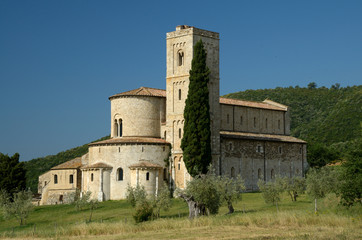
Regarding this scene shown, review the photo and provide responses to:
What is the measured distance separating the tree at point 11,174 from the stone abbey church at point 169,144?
3.22 metres

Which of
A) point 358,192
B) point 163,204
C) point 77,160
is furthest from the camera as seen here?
point 77,160

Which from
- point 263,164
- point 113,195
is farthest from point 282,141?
point 113,195

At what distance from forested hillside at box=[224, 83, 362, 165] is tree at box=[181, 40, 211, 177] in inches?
1004

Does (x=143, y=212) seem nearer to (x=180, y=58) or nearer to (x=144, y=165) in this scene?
(x=144, y=165)

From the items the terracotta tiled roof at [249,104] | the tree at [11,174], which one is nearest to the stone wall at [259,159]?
the terracotta tiled roof at [249,104]

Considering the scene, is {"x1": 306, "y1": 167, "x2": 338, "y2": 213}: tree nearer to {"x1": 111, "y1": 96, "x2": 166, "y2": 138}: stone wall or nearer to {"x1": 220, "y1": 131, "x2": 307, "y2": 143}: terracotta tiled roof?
{"x1": 220, "y1": 131, "x2": 307, "y2": 143}: terracotta tiled roof

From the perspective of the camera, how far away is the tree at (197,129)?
2066 inches

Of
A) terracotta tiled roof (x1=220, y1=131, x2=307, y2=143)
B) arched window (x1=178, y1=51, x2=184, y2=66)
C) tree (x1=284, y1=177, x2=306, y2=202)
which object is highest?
arched window (x1=178, y1=51, x2=184, y2=66)

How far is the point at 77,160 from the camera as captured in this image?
6369 centimetres

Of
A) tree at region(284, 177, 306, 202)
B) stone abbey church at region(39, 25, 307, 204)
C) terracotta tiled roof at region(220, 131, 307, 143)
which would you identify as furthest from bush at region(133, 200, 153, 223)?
terracotta tiled roof at region(220, 131, 307, 143)

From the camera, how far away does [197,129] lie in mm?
52781

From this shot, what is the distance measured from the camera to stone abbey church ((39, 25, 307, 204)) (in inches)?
2200

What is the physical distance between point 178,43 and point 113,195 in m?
14.8

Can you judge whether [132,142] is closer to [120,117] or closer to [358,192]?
[120,117]
